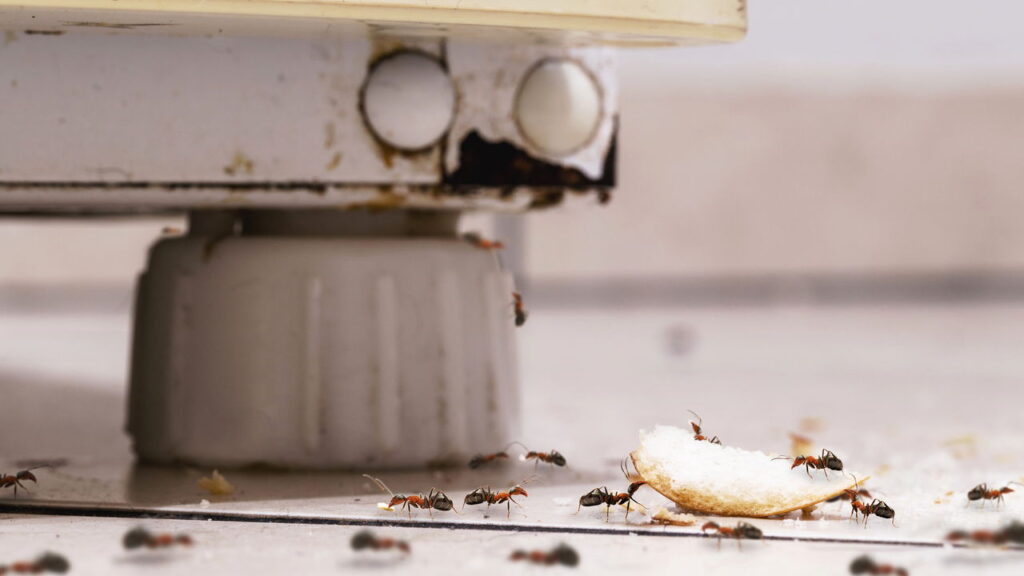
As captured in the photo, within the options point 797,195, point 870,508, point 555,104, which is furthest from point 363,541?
point 797,195

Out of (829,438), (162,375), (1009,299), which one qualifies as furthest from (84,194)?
(1009,299)

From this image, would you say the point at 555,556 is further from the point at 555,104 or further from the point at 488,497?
the point at 555,104

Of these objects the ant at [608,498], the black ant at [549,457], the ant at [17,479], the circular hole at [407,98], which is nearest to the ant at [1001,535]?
the ant at [608,498]

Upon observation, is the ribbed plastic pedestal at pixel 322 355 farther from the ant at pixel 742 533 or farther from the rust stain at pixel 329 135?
the ant at pixel 742 533

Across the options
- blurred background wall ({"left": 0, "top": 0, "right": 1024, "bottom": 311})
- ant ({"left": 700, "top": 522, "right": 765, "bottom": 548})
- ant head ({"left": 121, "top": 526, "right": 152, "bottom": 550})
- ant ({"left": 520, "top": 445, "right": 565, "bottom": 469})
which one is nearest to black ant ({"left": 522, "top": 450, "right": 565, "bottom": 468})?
ant ({"left": 520, "top": 445, "right": 565, "bottom": 469})

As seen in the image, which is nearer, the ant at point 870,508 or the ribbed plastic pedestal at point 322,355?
the ant at point 870,508

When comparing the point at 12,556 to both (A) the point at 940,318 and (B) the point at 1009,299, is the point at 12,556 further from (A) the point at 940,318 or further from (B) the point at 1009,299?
(B) the point at 1009,299

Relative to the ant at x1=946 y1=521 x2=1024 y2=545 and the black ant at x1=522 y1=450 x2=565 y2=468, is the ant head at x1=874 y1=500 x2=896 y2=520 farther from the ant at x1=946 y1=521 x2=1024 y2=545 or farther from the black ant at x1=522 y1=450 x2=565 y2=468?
the black ant at x1=522 y1=450 x2=565 y2=468
